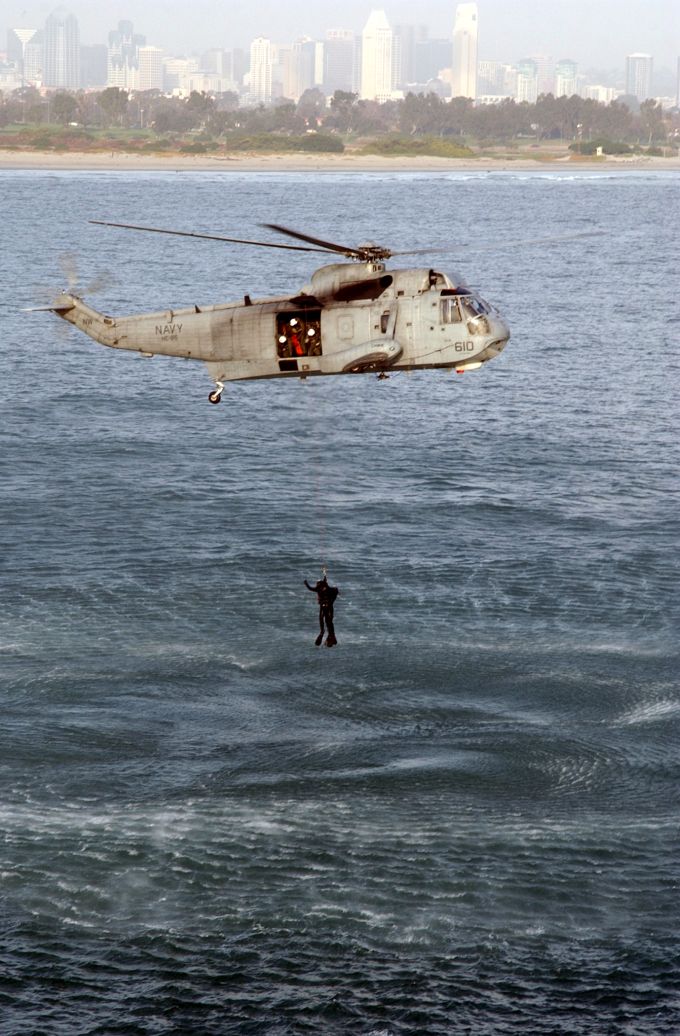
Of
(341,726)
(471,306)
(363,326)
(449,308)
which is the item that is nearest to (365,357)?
(363,326)

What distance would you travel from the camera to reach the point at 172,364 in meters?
156

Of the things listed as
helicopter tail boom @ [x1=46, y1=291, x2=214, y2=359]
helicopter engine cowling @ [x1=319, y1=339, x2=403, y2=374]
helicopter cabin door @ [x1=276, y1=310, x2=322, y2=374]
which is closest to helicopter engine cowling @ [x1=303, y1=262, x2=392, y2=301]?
helicopter cabin door @ [x1=276, y1=310, x2=322, y2=374]

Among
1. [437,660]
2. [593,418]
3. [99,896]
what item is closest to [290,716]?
[437,660]

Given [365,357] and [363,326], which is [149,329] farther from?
[365,357]

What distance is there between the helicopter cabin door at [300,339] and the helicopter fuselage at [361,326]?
0.04 metres

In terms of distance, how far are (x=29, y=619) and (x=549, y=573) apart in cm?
3278

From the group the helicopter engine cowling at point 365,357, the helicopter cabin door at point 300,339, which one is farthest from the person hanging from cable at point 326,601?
the helicopter engine cowling at point 365,357

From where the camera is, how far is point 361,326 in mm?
59688

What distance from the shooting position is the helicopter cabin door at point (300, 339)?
59.6 meters

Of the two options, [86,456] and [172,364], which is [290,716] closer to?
[86,456]

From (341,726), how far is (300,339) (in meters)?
22.9

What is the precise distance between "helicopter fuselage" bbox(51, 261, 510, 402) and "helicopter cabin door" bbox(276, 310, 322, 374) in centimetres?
4

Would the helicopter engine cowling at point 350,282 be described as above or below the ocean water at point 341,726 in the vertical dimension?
above

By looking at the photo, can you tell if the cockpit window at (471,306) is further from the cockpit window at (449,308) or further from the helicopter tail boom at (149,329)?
the helicopter tail boom at (149,329)
